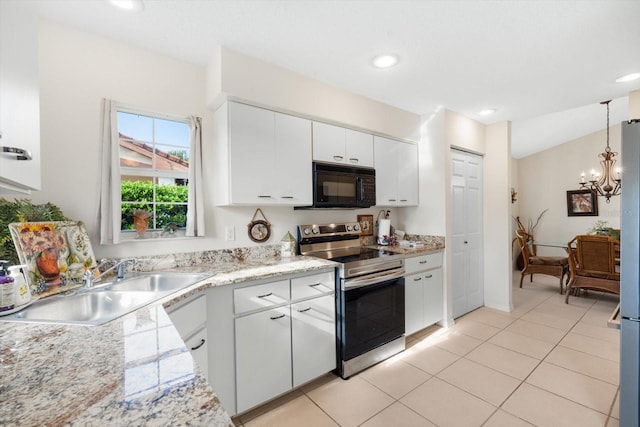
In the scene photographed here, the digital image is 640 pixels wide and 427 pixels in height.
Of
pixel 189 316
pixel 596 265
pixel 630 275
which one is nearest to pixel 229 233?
pixel 189 316

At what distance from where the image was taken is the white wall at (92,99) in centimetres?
171

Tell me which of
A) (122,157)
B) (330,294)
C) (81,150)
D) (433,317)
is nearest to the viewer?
(81,150)

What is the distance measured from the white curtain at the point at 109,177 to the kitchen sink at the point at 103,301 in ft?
1.13

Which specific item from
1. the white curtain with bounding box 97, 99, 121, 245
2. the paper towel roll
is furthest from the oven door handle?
the white curtain with bounding box 97, 99, 121, 245

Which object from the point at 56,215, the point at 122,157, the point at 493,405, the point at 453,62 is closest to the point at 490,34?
the point at 453,62

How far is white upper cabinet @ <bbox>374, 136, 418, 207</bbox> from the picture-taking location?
297 centimetres

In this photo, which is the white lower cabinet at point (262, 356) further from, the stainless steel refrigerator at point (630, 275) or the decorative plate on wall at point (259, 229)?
the stainless steel refrigerator at point (630, 275)

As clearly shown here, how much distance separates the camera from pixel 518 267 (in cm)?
627

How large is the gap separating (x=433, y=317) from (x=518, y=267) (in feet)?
15.0

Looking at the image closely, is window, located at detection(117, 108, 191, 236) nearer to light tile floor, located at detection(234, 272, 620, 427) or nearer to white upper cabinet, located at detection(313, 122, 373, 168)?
white upper cabinet, located at detection(313, 122, 373, 168)

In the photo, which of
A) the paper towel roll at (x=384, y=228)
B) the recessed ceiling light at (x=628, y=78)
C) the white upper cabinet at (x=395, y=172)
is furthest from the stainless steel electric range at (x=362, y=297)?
the recessed ceiling light at (x=628, y=78)

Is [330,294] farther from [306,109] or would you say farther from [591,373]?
[591,373]

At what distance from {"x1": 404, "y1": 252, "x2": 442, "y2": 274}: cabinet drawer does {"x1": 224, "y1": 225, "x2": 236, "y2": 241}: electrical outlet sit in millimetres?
1619

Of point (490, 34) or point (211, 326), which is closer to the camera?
point (211, 326)
